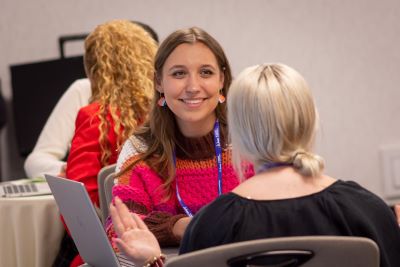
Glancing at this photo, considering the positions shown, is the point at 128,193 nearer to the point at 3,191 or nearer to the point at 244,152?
the point at 244,152

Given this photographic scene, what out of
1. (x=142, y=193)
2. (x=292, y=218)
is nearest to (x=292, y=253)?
(x=292, y=218)

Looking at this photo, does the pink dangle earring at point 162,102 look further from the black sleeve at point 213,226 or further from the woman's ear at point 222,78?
the black sleeve at point 213,226

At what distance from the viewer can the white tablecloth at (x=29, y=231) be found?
3543mm

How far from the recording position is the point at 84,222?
2168mm

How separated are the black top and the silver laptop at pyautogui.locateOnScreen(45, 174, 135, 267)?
0.95ft

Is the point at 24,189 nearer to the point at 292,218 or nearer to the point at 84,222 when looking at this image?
the point at 84,222

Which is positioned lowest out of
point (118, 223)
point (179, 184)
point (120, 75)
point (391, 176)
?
point (391, 176)

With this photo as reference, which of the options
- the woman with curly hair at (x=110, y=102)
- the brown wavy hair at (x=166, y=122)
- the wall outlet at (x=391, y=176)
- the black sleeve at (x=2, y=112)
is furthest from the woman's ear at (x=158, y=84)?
the wall outlet at (x=391, y=176)

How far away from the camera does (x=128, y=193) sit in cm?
264

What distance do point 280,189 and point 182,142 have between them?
0.92m

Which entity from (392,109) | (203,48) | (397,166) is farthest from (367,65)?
(203,48)

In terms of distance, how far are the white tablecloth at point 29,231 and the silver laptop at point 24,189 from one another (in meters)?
0.06

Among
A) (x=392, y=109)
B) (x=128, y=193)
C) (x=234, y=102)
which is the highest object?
(x=234, y=102)

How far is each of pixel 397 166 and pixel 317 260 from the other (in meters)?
4.89
